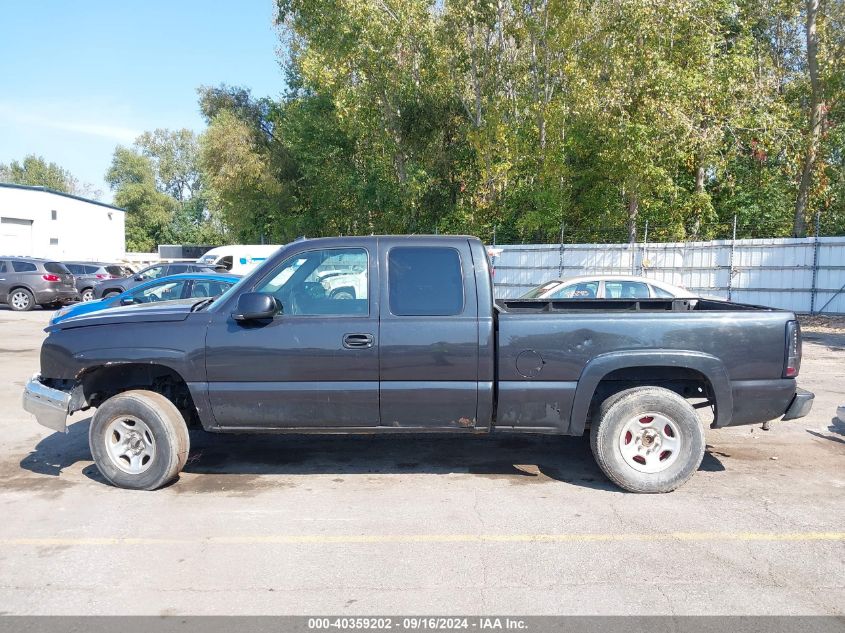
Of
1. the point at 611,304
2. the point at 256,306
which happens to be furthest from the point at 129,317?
the point at 611,304

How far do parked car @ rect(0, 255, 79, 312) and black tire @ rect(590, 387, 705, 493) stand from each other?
70.7ft

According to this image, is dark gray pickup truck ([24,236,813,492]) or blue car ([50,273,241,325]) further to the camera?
blue car ([50,273,241,325])

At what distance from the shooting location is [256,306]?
15.9 ft

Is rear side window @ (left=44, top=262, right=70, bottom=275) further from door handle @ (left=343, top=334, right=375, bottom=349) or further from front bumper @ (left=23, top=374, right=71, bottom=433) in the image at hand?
door handle @ (left=343, top=334, right=375, bottom=349)

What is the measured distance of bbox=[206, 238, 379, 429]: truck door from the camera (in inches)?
197

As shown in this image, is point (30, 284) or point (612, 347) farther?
point (30, 284)

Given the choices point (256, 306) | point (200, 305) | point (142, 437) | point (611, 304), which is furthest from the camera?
point (611, 304)

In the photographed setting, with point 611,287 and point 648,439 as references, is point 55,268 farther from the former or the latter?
point 648,439

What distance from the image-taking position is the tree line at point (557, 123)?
19594mm

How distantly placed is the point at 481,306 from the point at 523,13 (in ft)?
70.2

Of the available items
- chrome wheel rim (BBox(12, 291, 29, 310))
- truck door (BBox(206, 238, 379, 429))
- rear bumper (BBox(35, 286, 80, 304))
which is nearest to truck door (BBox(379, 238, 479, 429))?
truck door (BBox(206, 238, 379, 429))

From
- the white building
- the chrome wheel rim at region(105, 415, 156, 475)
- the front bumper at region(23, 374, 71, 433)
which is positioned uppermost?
the white building

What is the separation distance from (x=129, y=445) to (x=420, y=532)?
2.51 metres

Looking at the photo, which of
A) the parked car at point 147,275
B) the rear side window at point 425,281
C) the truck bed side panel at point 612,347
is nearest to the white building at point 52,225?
the parked car at point 147,275
